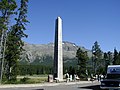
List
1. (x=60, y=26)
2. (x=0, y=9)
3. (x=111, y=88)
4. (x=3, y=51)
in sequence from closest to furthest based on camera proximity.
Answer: (x=111, y=88)
(x=0, y=9)
(x=3, y=51)
(x=60, y=26)

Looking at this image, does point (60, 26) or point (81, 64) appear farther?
point (81, 64)

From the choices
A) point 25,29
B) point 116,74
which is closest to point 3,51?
point 25,29

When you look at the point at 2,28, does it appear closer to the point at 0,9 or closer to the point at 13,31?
the point at 0,9

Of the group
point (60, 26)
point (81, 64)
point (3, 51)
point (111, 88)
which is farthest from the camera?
point (81, 64)

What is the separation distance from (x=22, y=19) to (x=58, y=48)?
8.84 metres

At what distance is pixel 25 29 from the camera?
55.7m

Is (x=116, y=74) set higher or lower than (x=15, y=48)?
lower

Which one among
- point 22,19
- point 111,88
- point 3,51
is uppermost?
point 22,19

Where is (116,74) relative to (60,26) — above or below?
below

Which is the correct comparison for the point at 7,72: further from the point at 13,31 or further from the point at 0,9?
the point at 0,9

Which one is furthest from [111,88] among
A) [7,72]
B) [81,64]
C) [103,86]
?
[81,64]

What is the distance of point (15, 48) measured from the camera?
177 feet

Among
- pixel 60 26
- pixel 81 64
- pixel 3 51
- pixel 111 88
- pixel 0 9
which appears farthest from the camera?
pixel 81 64

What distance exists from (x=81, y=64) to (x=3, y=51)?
40.7 m
